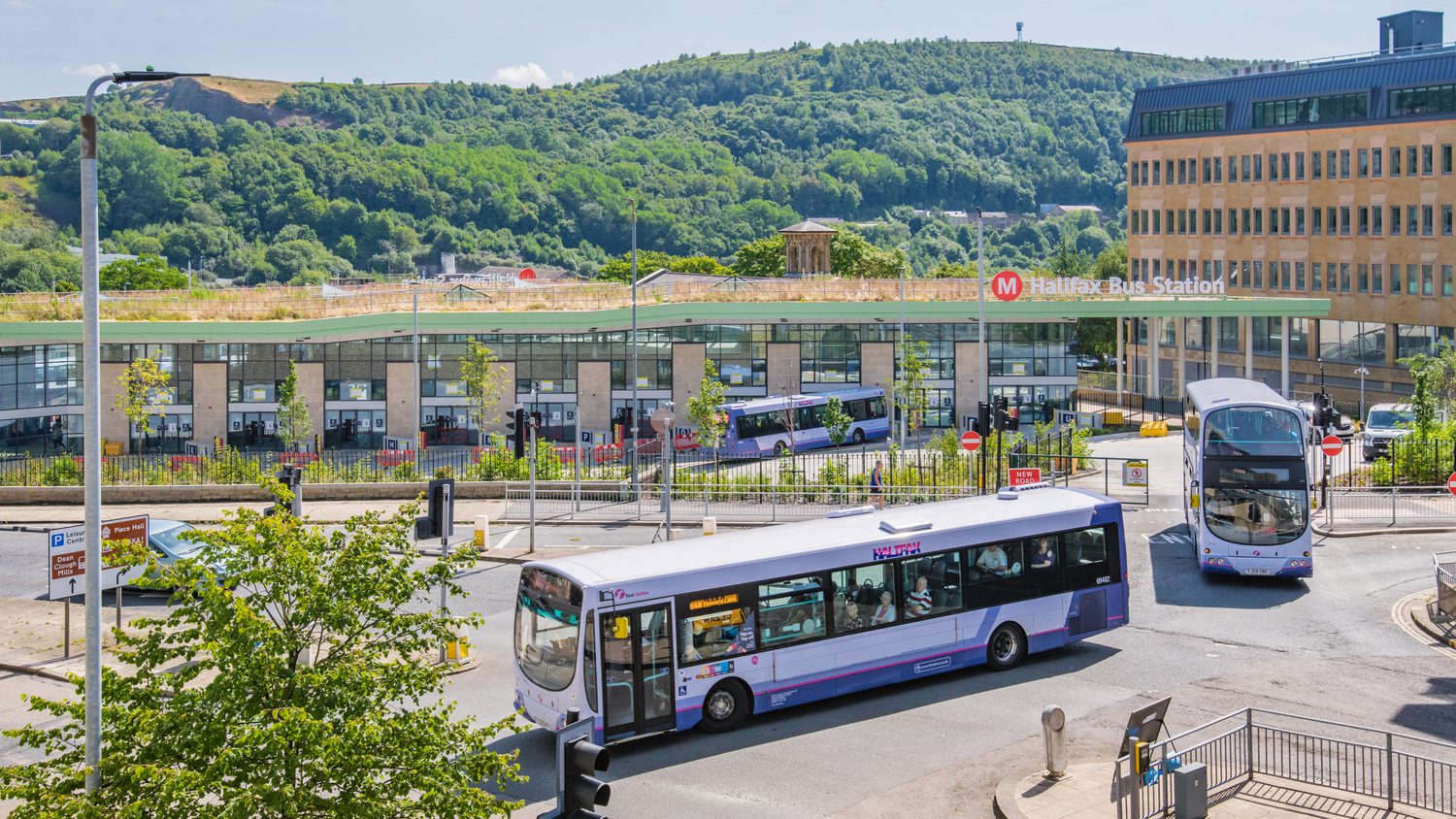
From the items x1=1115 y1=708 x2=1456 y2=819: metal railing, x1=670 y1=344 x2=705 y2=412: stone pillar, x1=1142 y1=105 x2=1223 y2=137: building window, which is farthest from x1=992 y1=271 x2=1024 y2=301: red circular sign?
x1=1115 y1=708 x2=1456 y2=819: metal railing

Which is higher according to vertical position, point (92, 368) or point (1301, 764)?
point (92, 368)

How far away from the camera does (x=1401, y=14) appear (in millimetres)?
94125

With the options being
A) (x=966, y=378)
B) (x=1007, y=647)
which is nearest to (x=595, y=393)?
(x=966, y=378)

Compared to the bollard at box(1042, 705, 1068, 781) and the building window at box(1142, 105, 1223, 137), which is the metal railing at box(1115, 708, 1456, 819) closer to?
the bollard at box(1042, 705, 1068, 781)

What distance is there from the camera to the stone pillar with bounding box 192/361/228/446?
5841 cm

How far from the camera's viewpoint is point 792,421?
A: 5422cm

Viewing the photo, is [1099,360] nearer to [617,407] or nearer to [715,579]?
[617,407]

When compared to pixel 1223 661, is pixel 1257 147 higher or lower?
higher

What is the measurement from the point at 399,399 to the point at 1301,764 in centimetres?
4598

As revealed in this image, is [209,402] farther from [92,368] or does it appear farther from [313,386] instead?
[92,368]

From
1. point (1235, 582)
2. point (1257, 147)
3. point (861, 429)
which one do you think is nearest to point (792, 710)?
point (1235, 582)

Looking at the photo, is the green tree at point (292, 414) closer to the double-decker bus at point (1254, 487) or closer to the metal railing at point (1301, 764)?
the double-decker bus at point (1254, 487)

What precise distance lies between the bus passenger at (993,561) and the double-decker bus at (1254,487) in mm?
7789

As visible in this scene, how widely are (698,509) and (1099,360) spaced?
72502 mm
